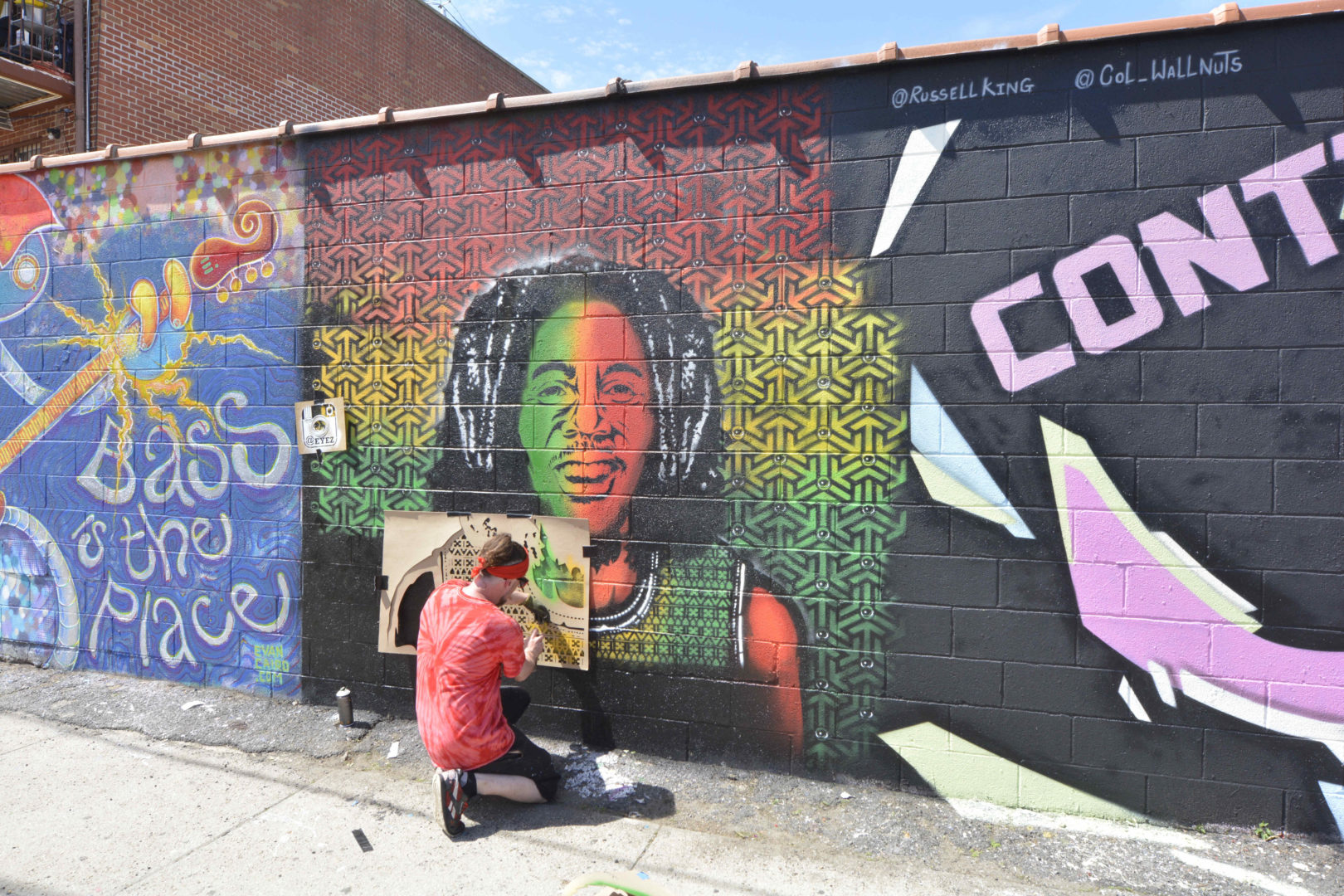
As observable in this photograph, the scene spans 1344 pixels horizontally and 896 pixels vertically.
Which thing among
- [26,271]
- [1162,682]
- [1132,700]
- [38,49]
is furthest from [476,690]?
[38,49]

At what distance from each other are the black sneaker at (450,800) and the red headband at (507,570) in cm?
87

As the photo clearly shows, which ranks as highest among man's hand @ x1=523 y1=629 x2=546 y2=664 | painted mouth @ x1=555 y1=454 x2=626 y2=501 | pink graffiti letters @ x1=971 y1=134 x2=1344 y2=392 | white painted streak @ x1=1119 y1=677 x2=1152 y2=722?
pink graffiti letters @ x1=971 y1=134 x2=1344 y2=392

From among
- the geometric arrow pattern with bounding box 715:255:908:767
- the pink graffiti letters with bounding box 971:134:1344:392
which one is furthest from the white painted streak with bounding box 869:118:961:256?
the pink graffiti letters with bounding box 971:134:1344:392

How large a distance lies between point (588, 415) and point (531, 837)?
2.01m

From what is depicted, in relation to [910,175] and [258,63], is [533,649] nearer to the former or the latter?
[910,175]

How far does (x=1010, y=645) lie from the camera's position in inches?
148

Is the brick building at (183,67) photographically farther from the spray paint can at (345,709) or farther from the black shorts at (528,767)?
the black shorts at (528,767)

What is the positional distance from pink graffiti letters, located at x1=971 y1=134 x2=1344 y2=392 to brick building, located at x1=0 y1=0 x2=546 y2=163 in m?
10.8

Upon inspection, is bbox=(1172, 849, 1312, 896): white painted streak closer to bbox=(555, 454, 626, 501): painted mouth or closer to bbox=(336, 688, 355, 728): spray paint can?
bbox=(555, 454, 626, 501): painted mouth

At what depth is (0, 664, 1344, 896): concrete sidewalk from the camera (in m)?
3.26

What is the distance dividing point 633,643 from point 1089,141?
319 cm

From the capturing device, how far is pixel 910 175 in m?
3.89

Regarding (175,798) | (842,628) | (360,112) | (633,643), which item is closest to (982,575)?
(842,628)

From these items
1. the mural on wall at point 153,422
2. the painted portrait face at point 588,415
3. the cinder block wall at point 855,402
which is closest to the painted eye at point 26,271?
the mural on wall at point 153,422
